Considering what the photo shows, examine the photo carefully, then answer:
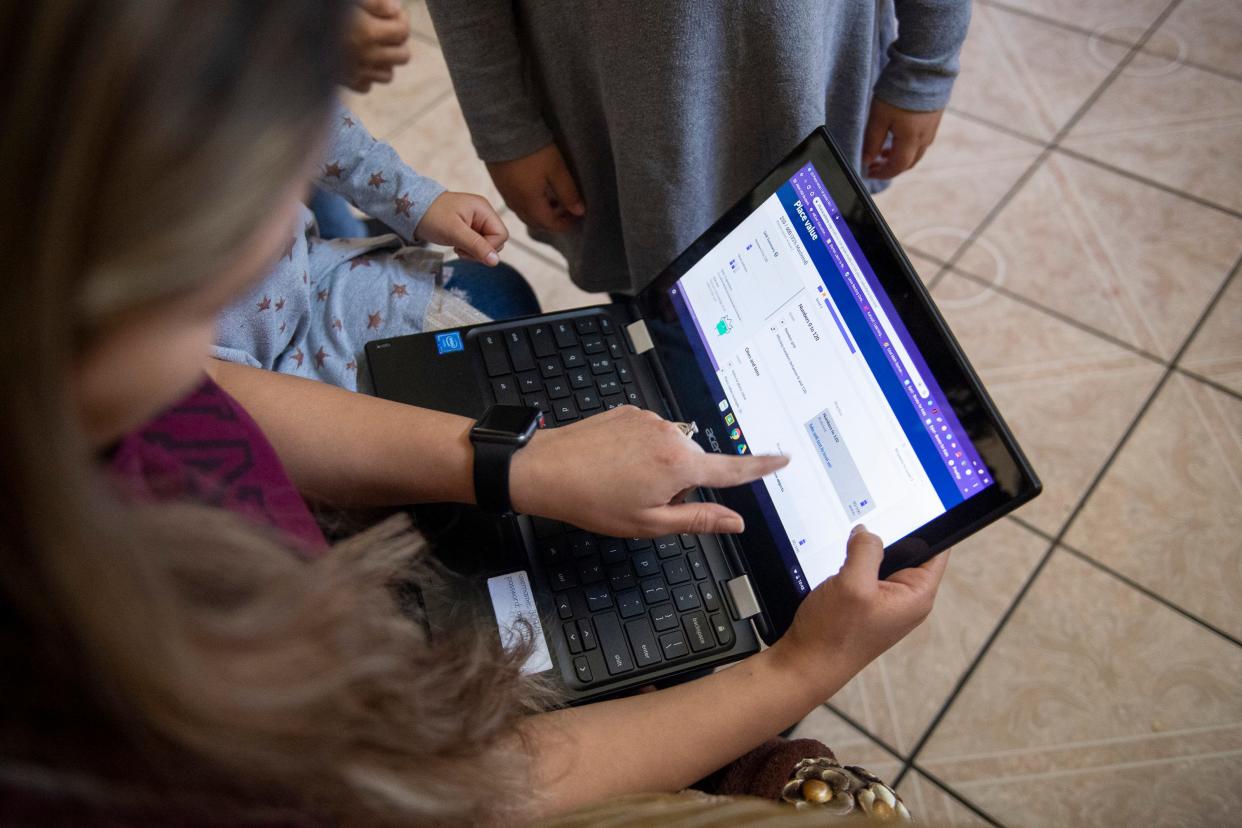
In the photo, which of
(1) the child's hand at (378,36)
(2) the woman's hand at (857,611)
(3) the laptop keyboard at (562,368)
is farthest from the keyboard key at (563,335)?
(1) the child's hand at (378,36)

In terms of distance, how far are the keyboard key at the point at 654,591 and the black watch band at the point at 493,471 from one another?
0.43ft

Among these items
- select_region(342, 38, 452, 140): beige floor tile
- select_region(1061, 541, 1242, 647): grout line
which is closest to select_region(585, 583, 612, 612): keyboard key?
select_region(1061, 541, 1242, 647): grout line

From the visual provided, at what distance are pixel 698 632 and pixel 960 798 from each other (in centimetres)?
68

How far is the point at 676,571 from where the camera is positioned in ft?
2.24

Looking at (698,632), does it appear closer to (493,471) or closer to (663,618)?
(663,618)

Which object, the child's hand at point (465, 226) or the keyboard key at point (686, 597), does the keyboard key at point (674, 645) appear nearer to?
the keyboard key at point (686, 597)

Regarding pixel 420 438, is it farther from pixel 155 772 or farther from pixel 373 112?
pixel 373 112

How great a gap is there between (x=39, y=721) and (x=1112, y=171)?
1.91 metres

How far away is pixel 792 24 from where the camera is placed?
691 millimetres

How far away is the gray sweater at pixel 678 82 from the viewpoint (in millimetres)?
713

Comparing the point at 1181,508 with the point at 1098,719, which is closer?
the point at 1098,719

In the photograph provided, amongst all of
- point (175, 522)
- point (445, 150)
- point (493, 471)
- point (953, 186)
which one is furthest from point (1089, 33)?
point (175, 522)

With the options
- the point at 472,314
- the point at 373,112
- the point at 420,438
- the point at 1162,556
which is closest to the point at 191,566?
the point at 420,438

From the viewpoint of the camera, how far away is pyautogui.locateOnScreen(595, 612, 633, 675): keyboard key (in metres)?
0.64
